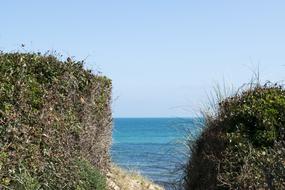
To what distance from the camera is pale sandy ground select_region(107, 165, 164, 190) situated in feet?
45.8

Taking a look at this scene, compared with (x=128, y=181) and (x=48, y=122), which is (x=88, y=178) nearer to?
(x=48, y=122)

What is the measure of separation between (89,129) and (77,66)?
1043 millimetres

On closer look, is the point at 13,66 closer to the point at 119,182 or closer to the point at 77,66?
the point at 77,66

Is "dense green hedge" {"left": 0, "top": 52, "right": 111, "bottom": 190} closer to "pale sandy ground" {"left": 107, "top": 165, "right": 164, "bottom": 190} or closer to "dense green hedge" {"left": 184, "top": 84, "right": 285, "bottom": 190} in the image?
"dense green hedge" {"left": 184, "top": 84, "right": 285, "bottom": 190}

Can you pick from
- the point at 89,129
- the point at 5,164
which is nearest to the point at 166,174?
the point at 89,129

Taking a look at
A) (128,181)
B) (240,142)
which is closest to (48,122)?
(240,142)

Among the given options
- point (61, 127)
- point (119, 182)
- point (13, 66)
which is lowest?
point (119, 182)

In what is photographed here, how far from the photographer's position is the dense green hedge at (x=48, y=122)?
790 centimetres

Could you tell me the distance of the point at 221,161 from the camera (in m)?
7.68

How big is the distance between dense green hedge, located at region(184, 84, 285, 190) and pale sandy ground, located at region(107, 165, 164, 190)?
478 centimetres

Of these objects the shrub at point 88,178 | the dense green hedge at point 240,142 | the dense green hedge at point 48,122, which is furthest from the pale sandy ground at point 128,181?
the dense green hedge at point 240,142

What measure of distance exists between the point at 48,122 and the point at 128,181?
6.58m

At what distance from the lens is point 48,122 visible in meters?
8.82

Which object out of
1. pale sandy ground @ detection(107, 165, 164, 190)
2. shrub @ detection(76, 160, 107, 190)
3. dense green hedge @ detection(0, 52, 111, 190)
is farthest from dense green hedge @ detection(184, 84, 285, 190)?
pale sandy ground @ detection(107, 165, 164, 190)
